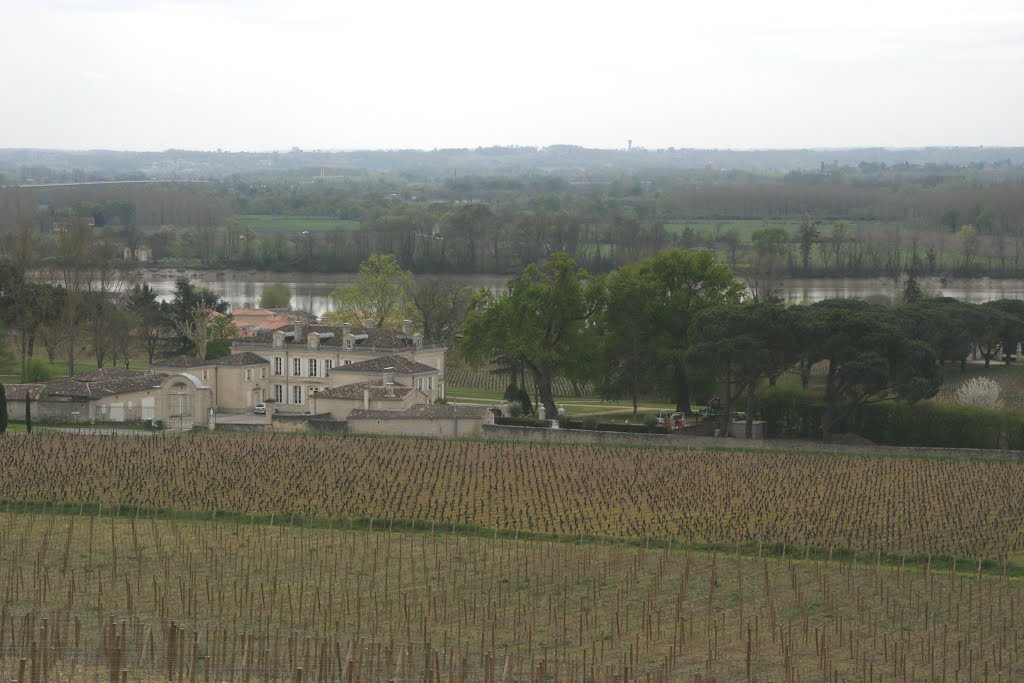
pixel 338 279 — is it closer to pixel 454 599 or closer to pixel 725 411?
pixel 725 411

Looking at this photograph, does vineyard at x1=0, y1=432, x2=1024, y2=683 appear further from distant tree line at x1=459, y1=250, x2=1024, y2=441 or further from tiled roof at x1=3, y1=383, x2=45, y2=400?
tiled roof at x1=3, y1=383, x2=45, y2=400

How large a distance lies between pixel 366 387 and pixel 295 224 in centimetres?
13872

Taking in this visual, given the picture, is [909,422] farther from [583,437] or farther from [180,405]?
[180,405]

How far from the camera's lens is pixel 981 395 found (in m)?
52.5

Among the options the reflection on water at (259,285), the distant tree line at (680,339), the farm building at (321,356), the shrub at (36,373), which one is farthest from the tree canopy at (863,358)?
the reflection on water at (259,285)

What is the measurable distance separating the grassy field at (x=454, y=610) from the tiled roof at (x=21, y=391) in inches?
689

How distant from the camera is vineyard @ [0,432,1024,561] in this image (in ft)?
106

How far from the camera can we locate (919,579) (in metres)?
27.9

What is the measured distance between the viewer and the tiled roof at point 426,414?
46.9 meters

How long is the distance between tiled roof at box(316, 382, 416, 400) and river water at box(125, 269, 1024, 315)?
161ft

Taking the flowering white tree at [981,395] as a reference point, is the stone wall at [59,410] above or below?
below

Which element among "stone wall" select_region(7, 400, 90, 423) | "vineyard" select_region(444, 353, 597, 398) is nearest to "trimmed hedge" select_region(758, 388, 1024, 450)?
"vineyard" select_region(444, 353, 597, 398)

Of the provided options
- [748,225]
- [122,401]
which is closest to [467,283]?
[122,401]

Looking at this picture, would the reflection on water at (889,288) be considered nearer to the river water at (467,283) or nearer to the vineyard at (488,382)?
the river water at (467,283)
